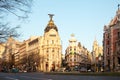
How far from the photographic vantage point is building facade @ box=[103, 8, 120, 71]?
11789cm

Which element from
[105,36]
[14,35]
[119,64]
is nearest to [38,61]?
[105,36]

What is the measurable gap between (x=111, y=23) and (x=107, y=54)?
35.6ft

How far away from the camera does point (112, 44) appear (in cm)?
12212

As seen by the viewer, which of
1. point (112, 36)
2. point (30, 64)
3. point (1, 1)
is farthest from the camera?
point (30, 64)

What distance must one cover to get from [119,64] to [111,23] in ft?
57.4

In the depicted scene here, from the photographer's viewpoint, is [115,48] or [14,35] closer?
[14,35]

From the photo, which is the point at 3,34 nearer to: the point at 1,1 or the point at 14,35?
the point at 14,35

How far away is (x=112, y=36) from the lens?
12288 centimetres

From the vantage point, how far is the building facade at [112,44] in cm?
11789

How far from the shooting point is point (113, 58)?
394 feet

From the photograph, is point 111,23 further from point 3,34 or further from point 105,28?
point 3,34

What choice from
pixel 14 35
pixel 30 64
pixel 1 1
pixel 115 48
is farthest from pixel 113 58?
pixel 1 1

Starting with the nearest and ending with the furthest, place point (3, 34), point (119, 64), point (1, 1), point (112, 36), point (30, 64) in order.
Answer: point (1, 1) < point (3, 34) < point (119, 64) < point (112, 36) < point (30, 64)

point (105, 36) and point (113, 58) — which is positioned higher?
point (105, 36)
